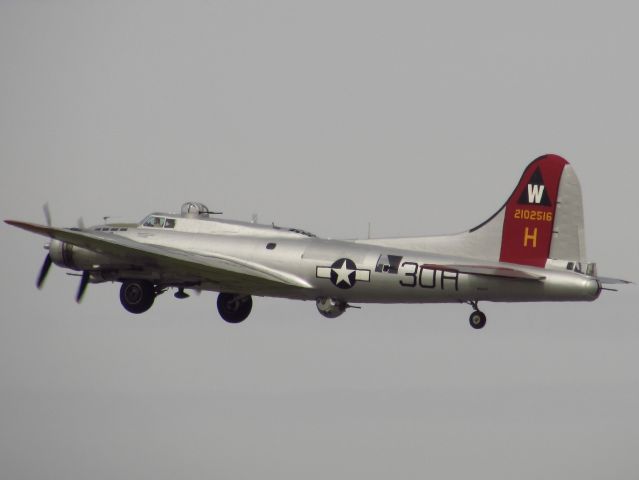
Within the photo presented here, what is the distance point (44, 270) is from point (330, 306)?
12863 mm

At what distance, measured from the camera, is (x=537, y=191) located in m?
50.1

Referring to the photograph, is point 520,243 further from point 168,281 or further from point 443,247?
point 168,281

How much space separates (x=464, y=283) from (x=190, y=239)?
1196cm

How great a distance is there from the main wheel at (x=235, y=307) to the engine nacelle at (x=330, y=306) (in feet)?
17.6

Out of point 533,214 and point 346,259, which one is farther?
point 346,259

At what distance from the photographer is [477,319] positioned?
164ft

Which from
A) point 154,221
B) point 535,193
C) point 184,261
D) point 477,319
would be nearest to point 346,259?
point 477,319

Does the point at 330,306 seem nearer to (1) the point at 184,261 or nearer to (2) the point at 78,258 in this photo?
(1) the point at 184,261

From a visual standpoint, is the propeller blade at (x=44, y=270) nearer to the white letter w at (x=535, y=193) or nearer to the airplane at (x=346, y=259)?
the airplane at (x=346, y=259)

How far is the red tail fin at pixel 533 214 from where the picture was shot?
49.5 meters

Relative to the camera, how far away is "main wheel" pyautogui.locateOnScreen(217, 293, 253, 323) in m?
58.2

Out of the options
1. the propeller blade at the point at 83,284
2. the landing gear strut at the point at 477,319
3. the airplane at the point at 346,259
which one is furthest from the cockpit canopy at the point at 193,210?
the landing gear strut at the point at 477,319

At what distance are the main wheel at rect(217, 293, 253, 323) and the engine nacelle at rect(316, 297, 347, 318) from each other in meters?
5.37

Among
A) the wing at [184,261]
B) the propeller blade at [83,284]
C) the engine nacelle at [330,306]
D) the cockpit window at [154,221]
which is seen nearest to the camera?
the engine nacelle at [330,306]
